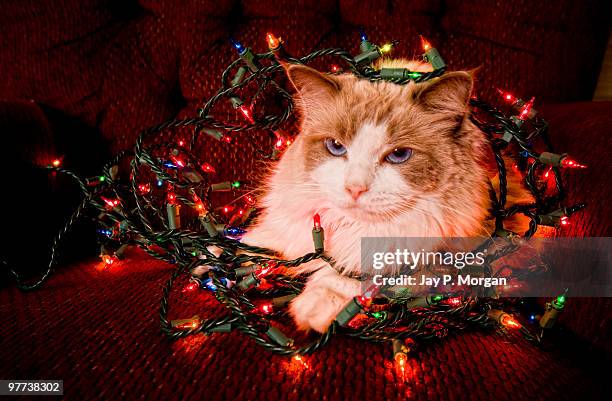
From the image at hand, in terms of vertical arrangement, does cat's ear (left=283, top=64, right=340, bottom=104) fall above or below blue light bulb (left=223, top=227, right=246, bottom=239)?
above

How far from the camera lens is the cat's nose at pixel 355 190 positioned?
1.93ft

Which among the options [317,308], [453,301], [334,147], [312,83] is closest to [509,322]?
[453,301]

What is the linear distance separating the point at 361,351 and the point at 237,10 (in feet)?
3.30

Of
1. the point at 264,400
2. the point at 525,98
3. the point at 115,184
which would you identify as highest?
the point at 525,98

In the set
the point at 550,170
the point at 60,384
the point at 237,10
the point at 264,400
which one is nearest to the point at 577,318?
the point at 550,170

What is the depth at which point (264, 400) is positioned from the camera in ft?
1.55

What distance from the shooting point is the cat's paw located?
2.03 feet

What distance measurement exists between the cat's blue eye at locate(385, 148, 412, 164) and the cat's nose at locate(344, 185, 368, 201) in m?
0.08

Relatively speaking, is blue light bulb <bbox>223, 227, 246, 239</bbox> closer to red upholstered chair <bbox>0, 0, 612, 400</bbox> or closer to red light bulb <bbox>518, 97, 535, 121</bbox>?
red upholstered chair <bbox>0, 0, 612, 400</bbox>

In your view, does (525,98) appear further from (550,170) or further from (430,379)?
(430,379)

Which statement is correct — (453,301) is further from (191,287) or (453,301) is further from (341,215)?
(191,287)

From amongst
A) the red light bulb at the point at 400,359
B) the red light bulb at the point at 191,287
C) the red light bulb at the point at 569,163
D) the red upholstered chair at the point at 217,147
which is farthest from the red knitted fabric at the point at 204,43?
the red light bulb at the point at 400,359

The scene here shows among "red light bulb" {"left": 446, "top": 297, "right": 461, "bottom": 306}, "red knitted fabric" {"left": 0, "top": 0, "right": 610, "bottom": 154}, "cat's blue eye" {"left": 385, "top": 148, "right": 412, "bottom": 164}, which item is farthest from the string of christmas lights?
"red knitted fabric" {"left": 0, "top": 0, "right": 610, "bottom": 154}

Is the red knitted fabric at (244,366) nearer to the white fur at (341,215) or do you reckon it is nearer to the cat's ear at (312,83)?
the white fur at (341,215)
